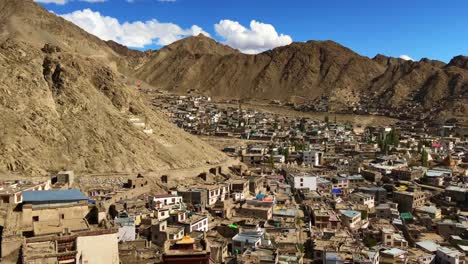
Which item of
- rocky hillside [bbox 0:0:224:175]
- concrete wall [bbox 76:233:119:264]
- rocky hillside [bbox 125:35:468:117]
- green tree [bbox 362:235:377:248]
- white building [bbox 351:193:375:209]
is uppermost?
rocky hillside [bbox 125:35:468:117]

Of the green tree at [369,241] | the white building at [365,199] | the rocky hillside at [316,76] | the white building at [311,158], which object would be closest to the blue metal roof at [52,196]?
the green tree at [369,241]

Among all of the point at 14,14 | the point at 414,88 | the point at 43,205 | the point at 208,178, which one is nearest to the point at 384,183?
the point at 208,178

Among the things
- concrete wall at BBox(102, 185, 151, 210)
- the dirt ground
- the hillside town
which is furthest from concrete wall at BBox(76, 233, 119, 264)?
A: the dirt ground

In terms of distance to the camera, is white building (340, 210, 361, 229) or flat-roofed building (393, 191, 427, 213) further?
flat-roofed building (393, 191, 427, 213)

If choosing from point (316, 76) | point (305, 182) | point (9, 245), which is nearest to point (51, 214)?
point (9, 245)

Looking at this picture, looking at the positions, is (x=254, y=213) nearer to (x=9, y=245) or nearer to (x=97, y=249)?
(x=97, y=249)

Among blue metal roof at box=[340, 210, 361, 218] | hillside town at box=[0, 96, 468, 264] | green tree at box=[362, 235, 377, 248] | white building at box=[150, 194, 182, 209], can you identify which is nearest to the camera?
hillside town at box=[0, 96, 468, 264]

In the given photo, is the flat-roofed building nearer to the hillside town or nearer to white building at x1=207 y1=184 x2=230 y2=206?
the hillside town
